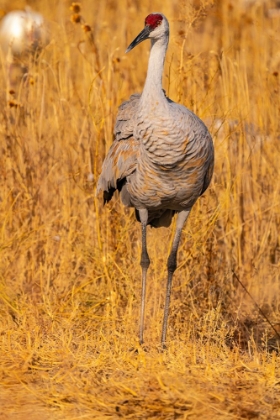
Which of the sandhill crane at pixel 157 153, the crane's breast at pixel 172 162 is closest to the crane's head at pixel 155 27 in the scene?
the sandhill crane at pixel 157 153

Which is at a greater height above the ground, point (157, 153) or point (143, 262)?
point (157, 153)

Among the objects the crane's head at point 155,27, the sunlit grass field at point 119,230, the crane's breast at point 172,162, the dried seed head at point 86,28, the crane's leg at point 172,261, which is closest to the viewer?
the crane's breast at point 172,162

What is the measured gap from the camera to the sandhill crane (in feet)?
13.5

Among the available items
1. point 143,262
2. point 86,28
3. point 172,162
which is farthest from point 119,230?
point 86,28

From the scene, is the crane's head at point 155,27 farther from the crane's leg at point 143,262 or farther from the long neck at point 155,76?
the crane's leg at point 143,262

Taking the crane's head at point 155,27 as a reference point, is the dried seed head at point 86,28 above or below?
above

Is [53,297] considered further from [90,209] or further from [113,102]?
[113,102]

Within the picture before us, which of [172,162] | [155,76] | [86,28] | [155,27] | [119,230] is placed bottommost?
[119,230]

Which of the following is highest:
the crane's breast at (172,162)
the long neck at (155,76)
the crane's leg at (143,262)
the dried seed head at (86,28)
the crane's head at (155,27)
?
the dried seed head at (86,28)

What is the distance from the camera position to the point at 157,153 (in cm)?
413

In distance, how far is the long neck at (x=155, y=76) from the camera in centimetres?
414

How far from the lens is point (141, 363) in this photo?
3799 mm

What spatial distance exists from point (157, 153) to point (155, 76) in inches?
15.6

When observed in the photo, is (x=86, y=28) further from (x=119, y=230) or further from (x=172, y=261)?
(x=172, y=261)
